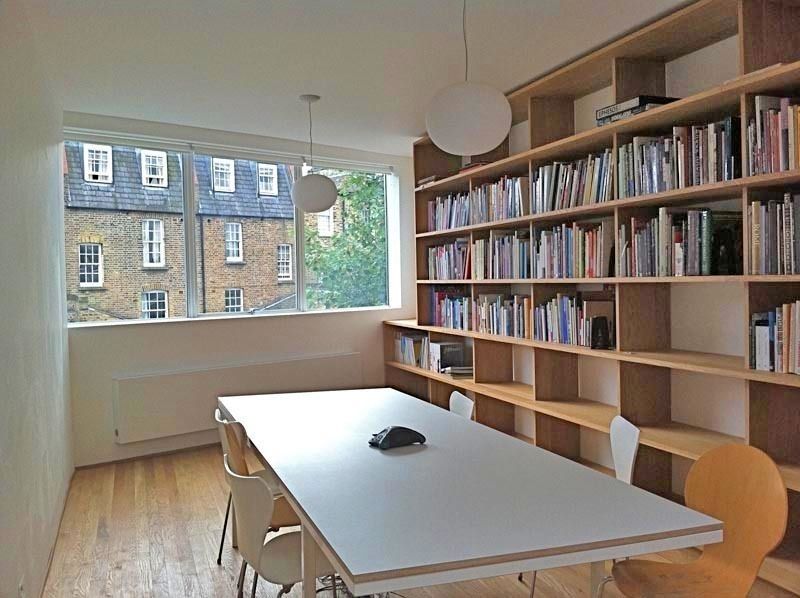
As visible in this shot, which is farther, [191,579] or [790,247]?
[191,579]

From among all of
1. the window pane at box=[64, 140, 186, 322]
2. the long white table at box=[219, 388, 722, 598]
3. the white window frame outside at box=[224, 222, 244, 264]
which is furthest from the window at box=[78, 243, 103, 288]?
the long white table at box=[219, 388, 722, 598]

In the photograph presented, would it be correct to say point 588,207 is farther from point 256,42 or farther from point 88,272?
point 88,272

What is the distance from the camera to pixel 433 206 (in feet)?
18.0

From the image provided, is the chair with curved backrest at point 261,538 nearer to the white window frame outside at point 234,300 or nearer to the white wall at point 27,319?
the white wall at point 27,319

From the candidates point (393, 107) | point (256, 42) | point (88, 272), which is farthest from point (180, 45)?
point (88, 272)

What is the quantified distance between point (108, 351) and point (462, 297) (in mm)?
2770

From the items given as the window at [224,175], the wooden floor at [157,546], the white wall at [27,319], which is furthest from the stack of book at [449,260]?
the white wall at [27,319]

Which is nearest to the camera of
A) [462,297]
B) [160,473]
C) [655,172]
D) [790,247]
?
[790,247]

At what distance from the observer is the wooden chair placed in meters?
1.88

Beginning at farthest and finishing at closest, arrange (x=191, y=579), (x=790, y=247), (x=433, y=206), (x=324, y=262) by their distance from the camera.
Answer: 1. (x=324, y=262)
2. (x=433, y=206)
3. (x=191, y=579)
4. (x=790, y=247)

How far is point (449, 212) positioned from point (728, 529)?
3.52m

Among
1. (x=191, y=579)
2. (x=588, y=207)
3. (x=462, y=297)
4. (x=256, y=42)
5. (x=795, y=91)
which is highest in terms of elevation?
(x=256, y=42)

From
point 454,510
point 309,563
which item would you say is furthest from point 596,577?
point 309,563

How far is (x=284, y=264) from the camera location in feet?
19.0
